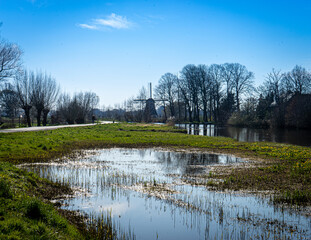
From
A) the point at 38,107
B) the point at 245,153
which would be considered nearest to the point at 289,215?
the point at 245,153

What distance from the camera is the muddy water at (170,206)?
19.9 ft

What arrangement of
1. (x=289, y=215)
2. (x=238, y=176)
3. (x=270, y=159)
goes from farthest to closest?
(x=270, y=159), (x=238, y=176), (x=289, y=215)

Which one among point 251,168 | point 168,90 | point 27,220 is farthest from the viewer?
point 168,90

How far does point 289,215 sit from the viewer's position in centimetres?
697

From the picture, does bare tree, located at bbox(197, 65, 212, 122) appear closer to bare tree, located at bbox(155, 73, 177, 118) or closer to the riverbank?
bare tree, located at bbox(155, 73, 177, 118)

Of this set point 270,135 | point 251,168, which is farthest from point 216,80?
point 251,168

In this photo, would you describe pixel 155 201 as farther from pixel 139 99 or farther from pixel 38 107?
pixel 139 99

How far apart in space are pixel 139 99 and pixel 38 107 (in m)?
39.3

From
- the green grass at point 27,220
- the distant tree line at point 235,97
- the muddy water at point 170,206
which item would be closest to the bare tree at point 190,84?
the distant tree line at point 235,97

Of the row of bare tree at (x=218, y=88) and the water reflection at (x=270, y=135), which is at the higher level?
the row of bare tree at (x=218, y=88)

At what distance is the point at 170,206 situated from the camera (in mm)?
7578

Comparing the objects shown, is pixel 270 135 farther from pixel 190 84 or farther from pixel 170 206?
pixel 190 84

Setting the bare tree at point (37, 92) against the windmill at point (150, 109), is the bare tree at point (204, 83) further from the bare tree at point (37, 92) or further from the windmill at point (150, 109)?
the bare tree at point (37, 92)

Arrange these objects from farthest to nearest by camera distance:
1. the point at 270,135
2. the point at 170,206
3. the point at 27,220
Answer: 1. the point at 270,135
2. the point at 170,206
3. the point at 27,220
